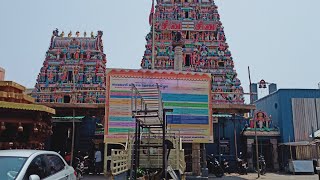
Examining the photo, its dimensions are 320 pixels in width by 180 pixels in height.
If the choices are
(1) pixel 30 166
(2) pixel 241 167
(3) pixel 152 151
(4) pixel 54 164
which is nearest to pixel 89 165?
(2) pixel 241 167

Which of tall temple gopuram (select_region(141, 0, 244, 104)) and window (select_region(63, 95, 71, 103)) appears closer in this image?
tall temple gopuram (select_region(141, 0, 244, 104))

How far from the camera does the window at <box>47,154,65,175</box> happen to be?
6687mm

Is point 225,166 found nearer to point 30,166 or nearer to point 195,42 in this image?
point 195,42

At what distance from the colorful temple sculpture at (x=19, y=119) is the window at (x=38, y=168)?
4748 millimetres

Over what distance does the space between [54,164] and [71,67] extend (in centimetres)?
2662

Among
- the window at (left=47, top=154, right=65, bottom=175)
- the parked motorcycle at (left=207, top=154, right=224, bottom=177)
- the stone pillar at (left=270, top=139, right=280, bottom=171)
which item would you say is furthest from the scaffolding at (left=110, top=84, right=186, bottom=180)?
the stone pillar at (left=270, top=139, right=280, bottom=171)

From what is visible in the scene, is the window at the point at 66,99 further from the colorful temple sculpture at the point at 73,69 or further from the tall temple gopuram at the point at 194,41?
the tall temple gopuram at the point at 194,41

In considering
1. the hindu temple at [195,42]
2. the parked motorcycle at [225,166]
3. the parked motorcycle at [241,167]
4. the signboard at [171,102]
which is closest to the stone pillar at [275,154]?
the parked motorcycle at [241,167]

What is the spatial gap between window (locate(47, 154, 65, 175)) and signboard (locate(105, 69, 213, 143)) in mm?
7999

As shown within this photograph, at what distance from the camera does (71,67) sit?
1277 inches

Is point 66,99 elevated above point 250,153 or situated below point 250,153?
above

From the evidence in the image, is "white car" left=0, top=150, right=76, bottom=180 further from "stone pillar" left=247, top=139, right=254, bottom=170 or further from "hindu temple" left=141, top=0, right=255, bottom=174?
"hindu temple" left=141, top=0, right=255, bottom=174

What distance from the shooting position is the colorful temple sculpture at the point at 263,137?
22188 millimetres

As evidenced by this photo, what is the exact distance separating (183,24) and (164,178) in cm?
2337
